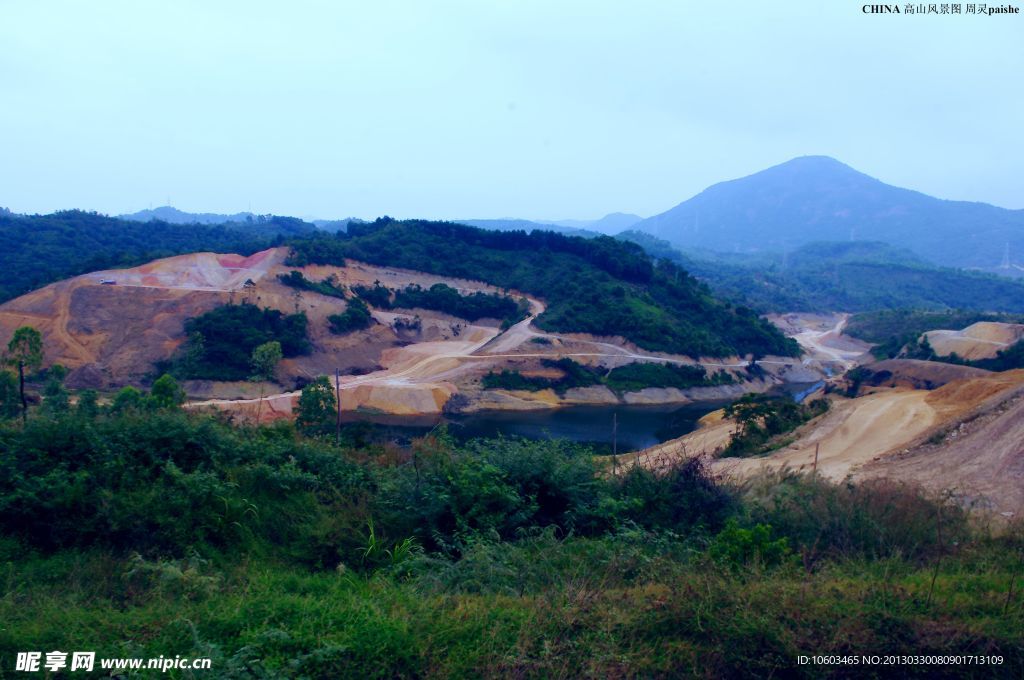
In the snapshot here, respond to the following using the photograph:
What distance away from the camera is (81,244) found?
2149 inches

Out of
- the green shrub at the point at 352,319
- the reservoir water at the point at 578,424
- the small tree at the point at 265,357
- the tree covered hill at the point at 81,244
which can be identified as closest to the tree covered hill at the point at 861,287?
the reservoir water at the point at 578,424

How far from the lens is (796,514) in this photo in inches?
289

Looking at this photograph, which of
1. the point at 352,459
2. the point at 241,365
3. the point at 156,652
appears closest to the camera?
the point at 156,652

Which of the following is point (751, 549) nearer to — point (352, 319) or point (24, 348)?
point (24, 348)

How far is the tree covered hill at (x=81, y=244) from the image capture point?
4434 cm

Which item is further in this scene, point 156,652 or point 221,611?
point 221,611

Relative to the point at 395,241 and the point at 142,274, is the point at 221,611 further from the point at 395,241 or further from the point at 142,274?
the point at 395,241

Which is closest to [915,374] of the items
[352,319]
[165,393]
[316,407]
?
[316,407]

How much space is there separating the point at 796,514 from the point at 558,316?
39.9 m

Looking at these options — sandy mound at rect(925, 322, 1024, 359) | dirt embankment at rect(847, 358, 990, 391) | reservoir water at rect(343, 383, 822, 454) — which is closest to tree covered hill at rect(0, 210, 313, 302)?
reservoir water at rect(343, 383, 822, 454)

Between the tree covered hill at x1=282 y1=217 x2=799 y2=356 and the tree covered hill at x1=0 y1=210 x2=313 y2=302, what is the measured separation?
31.5 feet

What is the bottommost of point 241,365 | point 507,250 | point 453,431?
point 453,431

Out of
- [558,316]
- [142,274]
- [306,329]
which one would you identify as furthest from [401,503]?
[142,274]

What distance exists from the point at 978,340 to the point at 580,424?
26.1m
